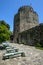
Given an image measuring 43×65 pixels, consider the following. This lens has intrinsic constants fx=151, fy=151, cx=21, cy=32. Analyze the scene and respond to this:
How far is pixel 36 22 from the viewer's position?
50969 millimetres

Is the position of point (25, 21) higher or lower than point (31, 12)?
lower

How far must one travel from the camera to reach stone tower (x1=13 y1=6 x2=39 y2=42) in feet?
159

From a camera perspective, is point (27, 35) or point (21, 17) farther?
point (21, 17)

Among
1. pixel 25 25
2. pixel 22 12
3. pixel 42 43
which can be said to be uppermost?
pixel 22 12

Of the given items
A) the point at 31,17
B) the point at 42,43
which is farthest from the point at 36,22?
the point at 42,43

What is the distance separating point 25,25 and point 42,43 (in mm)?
20473

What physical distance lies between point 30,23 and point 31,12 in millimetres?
3847

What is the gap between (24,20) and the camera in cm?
4841

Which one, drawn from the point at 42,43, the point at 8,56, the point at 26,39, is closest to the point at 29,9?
the point at 26,39

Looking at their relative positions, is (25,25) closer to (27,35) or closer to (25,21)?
(25,21)

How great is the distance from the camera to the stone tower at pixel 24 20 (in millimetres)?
48438

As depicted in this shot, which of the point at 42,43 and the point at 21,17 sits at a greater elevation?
the point at 21,17

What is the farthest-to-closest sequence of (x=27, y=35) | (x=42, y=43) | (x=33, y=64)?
(x=27, y=35)
(x=42, y=43)
(x=33, y=64)

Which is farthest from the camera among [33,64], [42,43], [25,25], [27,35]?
[25,25]
